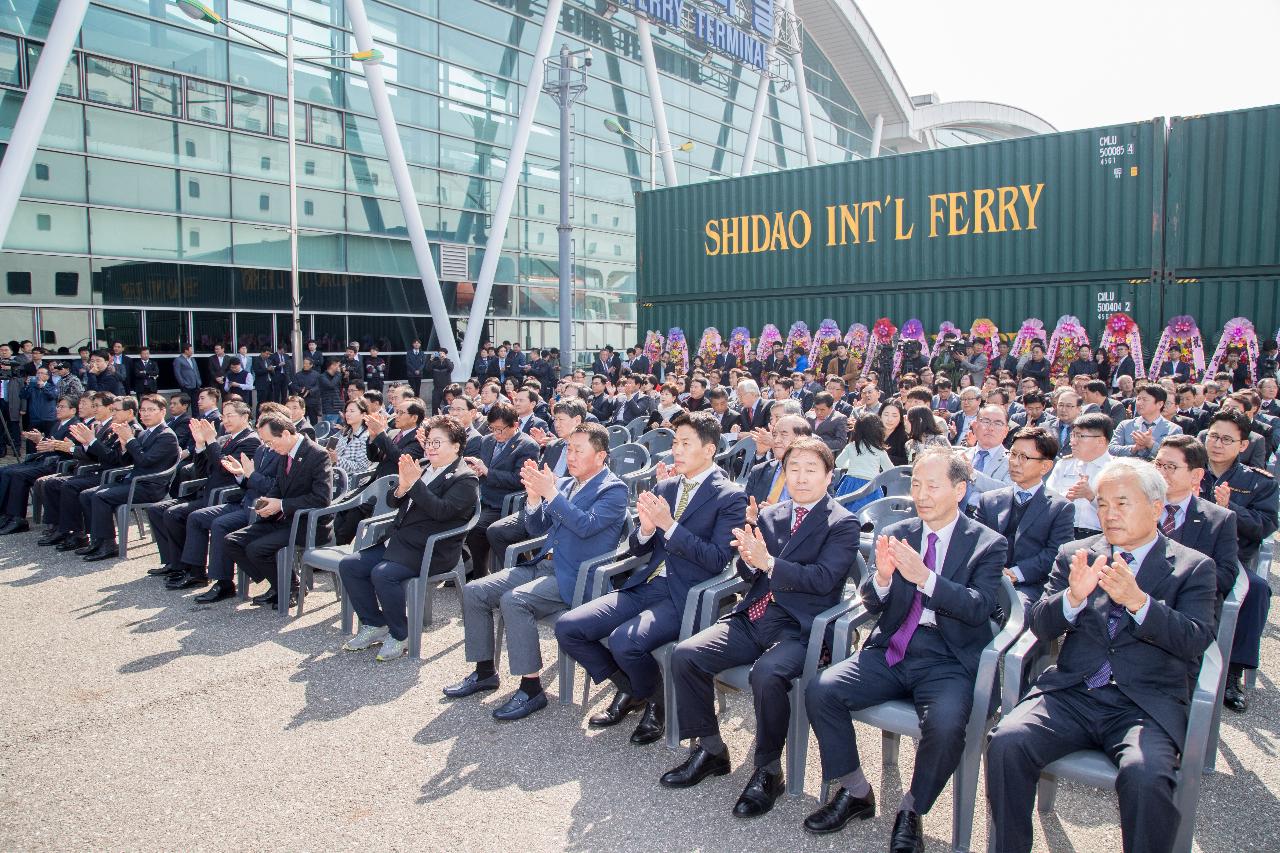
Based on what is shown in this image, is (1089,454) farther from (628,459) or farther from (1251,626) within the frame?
(628,459)

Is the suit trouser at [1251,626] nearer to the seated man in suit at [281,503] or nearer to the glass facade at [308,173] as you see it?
the seated man in suit at [281,503]

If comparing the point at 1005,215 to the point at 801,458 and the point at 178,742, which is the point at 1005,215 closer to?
the point at 801,458

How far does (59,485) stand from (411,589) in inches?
200

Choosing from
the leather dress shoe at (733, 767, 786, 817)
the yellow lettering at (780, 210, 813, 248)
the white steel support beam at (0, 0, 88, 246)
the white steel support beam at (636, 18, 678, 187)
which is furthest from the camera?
the white steel support beam at (636, 18, 678, 187)

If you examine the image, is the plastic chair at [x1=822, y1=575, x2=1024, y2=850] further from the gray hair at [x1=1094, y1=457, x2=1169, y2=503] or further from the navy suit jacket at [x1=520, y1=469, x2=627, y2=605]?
the navy suit jacket at [x1=520, y1=469, x2=627, y2=605]

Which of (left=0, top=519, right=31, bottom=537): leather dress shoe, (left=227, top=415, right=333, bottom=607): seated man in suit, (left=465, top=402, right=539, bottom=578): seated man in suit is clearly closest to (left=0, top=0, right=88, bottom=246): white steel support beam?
(left=0, top=519, right=31, bottom=537): leather dress shoe

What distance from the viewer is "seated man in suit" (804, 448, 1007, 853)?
10.5 feet

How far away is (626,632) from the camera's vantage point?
420 cm

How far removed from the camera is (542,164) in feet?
82.8

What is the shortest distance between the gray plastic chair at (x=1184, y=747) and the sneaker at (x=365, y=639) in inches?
149

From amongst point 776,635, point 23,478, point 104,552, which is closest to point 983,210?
point 776,635

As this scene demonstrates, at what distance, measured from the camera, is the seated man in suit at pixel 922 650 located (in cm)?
320

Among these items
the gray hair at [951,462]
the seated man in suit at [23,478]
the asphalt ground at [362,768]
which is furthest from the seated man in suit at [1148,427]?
the seated man in suit at [23,478]

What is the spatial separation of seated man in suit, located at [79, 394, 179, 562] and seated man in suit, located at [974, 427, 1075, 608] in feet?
22.9
